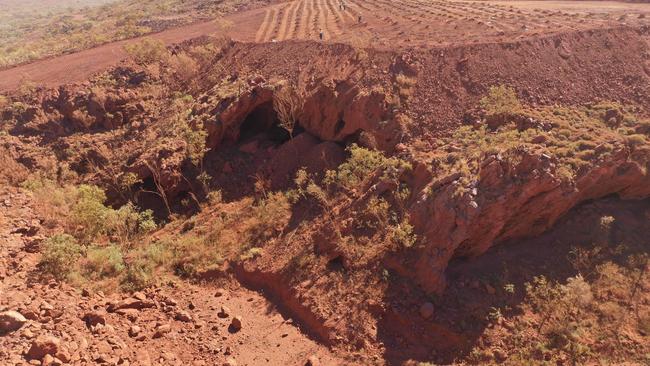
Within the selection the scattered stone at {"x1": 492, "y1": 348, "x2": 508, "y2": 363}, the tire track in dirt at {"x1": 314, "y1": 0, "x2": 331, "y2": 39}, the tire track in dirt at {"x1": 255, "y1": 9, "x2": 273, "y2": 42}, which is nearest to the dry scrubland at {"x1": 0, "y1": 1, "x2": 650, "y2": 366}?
the scattered stone at {"x1": 492, "y1": 348, "x2": 508, "y2": 363}

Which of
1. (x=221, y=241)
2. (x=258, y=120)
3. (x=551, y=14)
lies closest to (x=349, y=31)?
(x=258, y=120)

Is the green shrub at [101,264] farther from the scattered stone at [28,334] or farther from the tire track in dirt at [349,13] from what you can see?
the tire track in dirt at [349,13]

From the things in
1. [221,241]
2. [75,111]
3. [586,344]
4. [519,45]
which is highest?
[519,45]

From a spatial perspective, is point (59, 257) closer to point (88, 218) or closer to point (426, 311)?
point (88, 218)

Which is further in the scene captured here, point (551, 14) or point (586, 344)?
point (551, 14)

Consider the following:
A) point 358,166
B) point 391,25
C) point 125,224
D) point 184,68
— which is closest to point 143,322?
point 125,224

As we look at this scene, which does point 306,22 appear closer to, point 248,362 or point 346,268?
point 346,268

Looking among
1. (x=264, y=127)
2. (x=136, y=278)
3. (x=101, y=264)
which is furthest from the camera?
(x=264, y=127)
